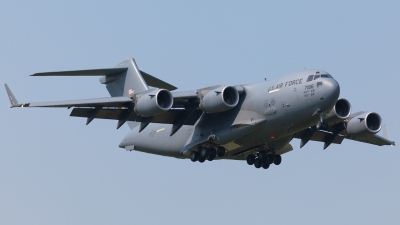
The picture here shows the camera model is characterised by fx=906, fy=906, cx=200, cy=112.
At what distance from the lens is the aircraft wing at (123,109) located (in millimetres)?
26703

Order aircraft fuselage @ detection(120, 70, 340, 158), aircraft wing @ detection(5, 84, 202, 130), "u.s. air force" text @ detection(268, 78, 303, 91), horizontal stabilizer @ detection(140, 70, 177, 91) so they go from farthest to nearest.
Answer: horizontal stabilizer @ detection(140, 70, 177, 91)
aircraft wing @ detection(5, 84, 202, 130)
"u.s. air force" text @ detection(268, 78, 303, 91)
aircraft fuselage @ detection(120, 70, 340, 158)

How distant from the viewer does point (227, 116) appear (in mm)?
27672

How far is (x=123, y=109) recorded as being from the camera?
1079 inches

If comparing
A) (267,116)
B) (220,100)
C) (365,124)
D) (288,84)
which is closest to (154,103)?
(220,100)

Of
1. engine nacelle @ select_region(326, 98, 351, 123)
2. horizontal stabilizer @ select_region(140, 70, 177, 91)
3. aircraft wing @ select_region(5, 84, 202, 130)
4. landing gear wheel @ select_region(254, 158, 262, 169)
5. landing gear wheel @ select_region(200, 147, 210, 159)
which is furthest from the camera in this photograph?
horizontal stabilizer @ select_region(140, 70, 177, 91)

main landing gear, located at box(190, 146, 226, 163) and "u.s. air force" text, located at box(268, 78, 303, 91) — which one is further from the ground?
"u.s. air force" text, located at box(268, 78, 303, 91)

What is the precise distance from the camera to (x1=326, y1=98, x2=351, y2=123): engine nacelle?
90.1 ft

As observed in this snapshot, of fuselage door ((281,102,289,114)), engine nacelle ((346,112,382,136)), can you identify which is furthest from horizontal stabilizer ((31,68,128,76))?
engine nacelle ((346,112,382,136))

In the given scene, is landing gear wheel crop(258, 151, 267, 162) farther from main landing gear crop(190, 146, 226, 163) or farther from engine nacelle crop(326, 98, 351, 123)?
engine nacelle crop(326, 98, 351, 123)

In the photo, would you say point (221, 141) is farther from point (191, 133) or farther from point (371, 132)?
point (371, 132)

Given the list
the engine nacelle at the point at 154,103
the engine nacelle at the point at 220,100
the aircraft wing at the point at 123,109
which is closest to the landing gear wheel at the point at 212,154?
the aircraft wing at the point at 123,109

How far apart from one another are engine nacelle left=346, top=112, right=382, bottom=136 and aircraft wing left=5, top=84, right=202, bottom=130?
4921 millimetres

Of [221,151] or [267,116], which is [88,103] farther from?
[267,116]

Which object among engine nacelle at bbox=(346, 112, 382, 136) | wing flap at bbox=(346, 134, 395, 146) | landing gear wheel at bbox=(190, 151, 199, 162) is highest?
engine nacelle at bbox=(346, 112, 382, 136)
